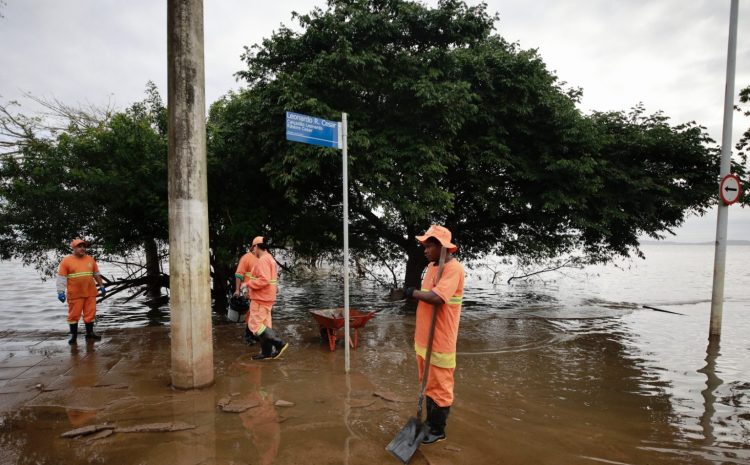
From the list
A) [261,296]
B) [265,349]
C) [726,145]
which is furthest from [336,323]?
[726,145]

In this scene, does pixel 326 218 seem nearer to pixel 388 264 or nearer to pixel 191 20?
pixel 388 264

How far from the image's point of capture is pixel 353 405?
467 cm

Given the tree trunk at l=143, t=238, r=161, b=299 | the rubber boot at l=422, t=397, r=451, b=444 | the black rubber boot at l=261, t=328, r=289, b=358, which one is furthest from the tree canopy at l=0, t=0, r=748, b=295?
the rubber boot at l=422, t=397, r=451, b=444

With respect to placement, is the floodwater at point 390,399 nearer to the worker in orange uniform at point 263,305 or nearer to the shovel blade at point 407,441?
the shovel blade at point 407,441

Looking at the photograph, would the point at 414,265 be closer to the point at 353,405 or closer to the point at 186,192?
the point at 353,405

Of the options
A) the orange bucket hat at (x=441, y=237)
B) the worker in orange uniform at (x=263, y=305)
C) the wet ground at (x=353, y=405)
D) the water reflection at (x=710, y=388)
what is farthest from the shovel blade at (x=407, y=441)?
the worker in orange uniform at (x=263, y=305)

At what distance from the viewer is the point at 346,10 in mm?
9672

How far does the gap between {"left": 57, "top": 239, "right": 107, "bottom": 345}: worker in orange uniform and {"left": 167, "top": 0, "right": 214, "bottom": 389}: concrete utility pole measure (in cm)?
384

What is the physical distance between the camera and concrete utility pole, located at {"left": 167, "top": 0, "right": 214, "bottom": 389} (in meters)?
4.91

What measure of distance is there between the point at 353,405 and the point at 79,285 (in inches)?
234

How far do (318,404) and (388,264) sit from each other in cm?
1271

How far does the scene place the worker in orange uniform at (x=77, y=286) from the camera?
7465 millimetres

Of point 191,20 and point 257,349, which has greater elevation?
point 191,20

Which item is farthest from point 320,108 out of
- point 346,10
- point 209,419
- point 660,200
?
point 660,200
